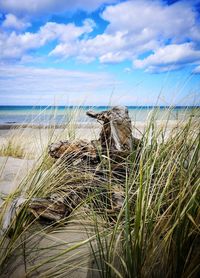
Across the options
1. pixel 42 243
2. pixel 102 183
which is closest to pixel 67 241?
pixel 42 243

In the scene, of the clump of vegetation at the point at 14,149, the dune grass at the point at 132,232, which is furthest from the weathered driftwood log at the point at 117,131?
the clump of vegetation at the point at 14,149

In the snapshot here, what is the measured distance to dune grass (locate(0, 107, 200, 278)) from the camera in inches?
42.6

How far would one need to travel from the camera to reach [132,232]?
130 centimetres

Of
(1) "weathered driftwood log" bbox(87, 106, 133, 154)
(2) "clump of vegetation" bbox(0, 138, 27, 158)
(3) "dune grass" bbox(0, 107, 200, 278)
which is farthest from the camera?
(2) "clump of vegetation" bbox(0, 138, 27, 158)

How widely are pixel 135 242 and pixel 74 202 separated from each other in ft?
2.39

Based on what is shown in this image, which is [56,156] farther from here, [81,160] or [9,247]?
[9,247]

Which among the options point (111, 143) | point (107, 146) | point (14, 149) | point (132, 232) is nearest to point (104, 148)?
point (111, 143)

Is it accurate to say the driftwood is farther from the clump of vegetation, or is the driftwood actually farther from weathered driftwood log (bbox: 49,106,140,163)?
the clump of vegetation

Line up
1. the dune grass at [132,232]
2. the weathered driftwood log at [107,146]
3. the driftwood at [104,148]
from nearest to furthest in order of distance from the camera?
the dune grass at [132,232] → the driftwood at [104,148] → the weathered driftwood log at [107,146]

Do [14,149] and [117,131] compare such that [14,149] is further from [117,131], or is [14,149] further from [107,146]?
[107,146]

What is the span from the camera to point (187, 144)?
161cm

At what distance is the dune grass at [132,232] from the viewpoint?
108 cm

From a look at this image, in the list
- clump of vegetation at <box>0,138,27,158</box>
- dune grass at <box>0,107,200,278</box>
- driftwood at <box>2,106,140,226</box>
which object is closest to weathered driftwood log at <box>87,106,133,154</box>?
driftwood at <box>2,106,140,226</box>

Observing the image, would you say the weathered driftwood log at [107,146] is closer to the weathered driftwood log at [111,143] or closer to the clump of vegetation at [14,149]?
the weathered driftwood log at [111,143]
